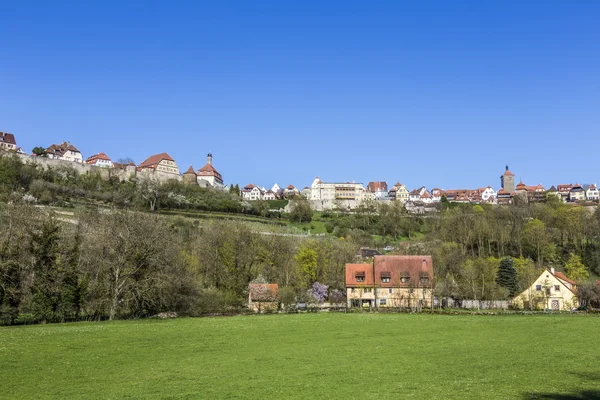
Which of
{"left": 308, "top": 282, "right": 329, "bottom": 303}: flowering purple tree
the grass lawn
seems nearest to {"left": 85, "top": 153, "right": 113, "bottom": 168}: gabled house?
{"left": 308, "top": 282, "right": 329, "bottom": 303}: flowering purple tree

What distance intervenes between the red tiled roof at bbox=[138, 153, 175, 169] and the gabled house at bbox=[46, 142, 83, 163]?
20411mm

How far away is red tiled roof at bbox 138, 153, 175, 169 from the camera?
558 ft

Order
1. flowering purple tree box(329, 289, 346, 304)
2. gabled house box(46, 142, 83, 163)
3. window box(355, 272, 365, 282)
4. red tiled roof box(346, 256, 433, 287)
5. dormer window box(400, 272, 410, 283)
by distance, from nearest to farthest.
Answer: dormer window box(400, 272, 410, 283) → red tiled roof box(346, 256, 433, 287) → window box(355, 272, 365, 282) → flowering purple tree box(329, 289, 346, 304) → gabled house box(46, 142, 83, 163)

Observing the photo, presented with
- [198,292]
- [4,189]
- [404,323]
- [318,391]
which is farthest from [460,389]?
[4,189]

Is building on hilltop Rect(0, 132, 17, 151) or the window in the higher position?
building on hilltop Rect(0, 132, 17, 151)

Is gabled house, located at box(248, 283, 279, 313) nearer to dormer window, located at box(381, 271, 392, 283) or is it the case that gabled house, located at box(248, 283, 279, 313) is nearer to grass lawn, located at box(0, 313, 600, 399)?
grass lawn, located at box(0, 313, 600, 399)

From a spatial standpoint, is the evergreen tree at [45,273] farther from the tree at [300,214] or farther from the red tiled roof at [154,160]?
the red tiled roof at [154,160]

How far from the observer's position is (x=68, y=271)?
40812 millimetres

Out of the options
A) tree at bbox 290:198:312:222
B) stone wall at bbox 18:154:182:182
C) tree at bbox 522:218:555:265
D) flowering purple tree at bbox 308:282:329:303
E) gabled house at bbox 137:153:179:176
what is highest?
gabled house at bbox 137:153:179:176

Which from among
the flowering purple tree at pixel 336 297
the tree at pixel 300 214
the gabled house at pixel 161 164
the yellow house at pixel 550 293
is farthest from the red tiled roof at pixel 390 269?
the gabled house at pixel 161 164

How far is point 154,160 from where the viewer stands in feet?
572

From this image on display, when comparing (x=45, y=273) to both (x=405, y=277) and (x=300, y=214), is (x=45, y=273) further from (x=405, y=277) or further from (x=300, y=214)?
(x=300, y=214)

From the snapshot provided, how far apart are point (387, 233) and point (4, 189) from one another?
8537 centimetres

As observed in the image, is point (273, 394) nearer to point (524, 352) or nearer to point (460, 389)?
point (460, 389)
